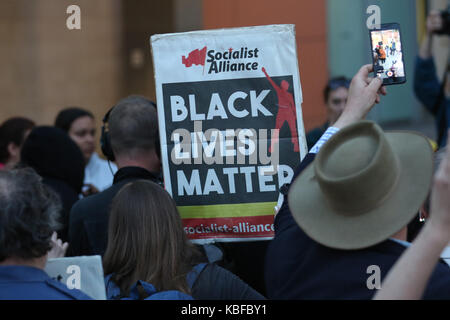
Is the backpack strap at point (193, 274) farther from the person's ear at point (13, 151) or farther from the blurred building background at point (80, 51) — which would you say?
the blurred building background at point (80, 51)

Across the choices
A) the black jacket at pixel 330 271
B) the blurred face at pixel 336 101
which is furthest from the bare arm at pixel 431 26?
the black jacket at pixel 330 271

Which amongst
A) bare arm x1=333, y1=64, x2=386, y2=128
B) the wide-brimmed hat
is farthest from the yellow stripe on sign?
the wide-brimmed hat

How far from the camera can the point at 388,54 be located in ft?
9.85

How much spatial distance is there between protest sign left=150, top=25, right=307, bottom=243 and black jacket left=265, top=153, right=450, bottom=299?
1094 millimetres

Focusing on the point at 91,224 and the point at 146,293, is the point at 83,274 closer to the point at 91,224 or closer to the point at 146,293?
the point at 146,293

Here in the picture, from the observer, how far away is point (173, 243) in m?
2.90

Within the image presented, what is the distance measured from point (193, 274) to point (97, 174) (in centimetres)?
369

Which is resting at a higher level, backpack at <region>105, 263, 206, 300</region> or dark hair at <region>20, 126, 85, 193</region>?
dark hair at <region>20, 126, 85, 193</region>

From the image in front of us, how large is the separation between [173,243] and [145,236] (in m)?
0.12

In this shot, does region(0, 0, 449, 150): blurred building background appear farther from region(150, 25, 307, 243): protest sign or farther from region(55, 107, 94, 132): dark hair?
region(150, 25, 307, 243): protest sign

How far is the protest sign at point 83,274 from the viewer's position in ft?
8.38

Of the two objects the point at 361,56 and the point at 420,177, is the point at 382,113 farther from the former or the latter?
the point at 420,177

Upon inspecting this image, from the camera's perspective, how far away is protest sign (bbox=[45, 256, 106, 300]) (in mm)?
2555
